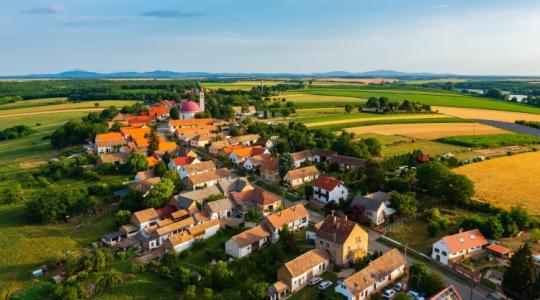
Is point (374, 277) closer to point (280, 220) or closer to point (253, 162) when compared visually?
point (280, 220)

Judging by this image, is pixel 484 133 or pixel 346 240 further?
pixel 484 133

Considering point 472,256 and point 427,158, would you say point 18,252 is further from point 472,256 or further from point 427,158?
point 427,158

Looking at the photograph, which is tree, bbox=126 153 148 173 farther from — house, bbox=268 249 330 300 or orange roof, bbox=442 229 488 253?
orange roof, bbox=442 229 488 253

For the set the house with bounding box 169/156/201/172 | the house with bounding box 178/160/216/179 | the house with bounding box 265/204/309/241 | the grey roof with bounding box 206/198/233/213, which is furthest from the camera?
the house with bounding box 169/156/201/172

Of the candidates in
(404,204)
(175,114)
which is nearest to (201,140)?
(175,114)

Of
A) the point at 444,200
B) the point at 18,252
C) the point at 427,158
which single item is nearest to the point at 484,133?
the point at 427,158

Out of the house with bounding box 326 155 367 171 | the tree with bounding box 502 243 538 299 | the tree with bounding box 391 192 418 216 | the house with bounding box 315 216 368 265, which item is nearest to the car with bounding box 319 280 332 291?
the house with bounding box 315 216 368 265
